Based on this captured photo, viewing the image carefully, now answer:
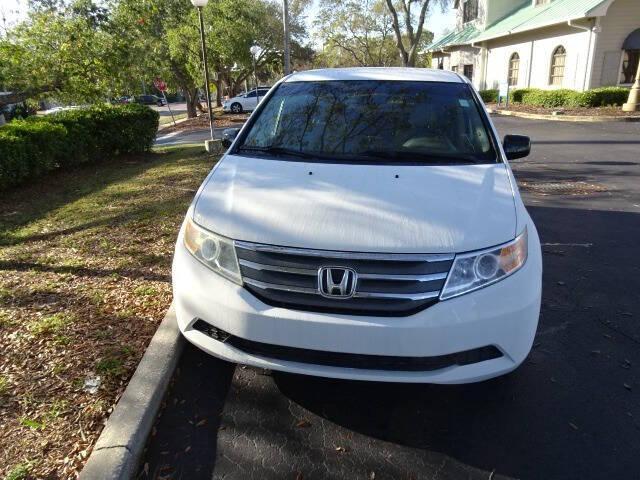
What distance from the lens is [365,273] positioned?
215 cm

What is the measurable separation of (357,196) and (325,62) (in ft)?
160

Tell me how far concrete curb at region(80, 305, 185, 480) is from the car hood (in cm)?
90

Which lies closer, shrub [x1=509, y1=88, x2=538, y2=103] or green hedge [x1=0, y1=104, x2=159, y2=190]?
green hedge [x1=0, y1=104, x2=159, y2=190]

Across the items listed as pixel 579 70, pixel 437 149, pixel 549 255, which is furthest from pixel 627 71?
pixel 437 149

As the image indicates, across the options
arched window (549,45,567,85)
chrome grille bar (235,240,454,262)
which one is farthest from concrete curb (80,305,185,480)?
arched window (549,45,567,85)

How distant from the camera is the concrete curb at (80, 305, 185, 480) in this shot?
2066 mm

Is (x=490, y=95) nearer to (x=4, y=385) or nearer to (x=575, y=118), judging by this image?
(x=575, y=118)

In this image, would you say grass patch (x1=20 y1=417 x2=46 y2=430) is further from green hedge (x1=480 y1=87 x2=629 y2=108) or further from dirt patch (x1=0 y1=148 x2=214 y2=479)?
green hedge (x1=480 y1=87 x2=629 y2=108)

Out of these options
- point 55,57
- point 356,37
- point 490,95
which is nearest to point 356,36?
point 356,37

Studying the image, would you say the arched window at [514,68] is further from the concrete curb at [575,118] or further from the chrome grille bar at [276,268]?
the chrome grille bar at [276,268]

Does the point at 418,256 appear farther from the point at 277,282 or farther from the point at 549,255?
the point at 549,255

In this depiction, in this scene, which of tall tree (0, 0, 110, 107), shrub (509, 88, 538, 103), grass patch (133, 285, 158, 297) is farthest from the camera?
shrub (509, 88, 538, 103)

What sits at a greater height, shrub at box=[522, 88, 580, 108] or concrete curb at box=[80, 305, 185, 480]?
shrub at box=[522, 88, 580, 108]

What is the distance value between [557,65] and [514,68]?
13.4 ft
